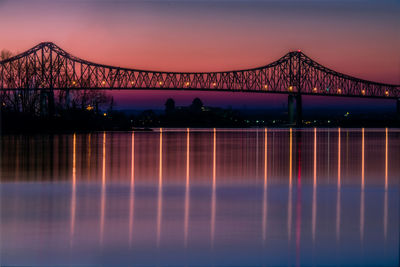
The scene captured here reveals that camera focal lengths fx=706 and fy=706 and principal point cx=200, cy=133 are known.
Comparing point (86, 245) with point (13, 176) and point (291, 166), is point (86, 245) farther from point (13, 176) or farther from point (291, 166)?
point (291, 166)

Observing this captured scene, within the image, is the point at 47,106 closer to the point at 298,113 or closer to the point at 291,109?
the point at 291,109

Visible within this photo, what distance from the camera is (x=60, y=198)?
45.0 feet

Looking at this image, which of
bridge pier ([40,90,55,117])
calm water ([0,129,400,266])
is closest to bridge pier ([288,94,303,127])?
bridge pier ([40,90,55,117])

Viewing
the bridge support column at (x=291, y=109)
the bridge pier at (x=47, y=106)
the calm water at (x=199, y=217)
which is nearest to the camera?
the calm water at (x=199, y=217)

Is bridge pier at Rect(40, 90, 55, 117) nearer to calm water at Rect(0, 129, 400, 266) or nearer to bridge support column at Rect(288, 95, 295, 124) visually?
bridge support column at Rect(288, 95, 295, 124)

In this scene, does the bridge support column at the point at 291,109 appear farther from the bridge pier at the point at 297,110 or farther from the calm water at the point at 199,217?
the calm water at the point at 199,217

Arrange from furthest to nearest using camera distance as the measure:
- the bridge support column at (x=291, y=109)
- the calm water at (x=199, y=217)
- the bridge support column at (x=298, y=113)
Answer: the bridge support column at (x=298, y=113) → the bridge support column at (x=291, y=109) → the calm water at (x=199, y=217)

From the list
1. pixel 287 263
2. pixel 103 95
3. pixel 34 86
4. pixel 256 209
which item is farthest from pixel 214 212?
pixel 103 95

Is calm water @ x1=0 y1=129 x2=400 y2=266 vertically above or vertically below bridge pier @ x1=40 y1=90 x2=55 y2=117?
below

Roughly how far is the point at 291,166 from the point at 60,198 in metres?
10.9

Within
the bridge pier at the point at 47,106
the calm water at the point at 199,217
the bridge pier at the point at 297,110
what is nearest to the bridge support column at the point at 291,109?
the bridge pier at the point at 297,110

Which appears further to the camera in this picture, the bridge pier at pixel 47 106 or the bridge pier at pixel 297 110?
the bridge pier at pixel 297 110

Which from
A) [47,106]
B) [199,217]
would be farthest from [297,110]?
[199,217]

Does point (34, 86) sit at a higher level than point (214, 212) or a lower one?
higher
